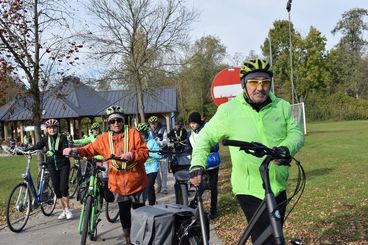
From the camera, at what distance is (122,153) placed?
6.37 meters

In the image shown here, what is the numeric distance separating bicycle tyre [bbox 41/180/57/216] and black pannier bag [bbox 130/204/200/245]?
572 centimetres

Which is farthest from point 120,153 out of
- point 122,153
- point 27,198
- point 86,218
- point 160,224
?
point 27,198

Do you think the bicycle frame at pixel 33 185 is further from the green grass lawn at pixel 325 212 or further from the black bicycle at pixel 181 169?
the green grass lawn at pixel 325 212

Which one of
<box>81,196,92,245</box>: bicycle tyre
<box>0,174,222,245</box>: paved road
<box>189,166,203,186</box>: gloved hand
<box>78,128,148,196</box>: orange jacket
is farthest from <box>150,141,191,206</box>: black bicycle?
<box>189,166,203,186</box>: gloved hand

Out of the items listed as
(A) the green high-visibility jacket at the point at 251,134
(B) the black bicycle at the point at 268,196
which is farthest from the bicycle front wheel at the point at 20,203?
(B) the black bicycle at the point at 268,196

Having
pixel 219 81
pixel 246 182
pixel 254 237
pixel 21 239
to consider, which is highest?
pixel 219 81

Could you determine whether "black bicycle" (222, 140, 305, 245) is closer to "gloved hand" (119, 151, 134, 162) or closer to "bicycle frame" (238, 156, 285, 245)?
"bicycle frame" (238, 156, 285, 245)

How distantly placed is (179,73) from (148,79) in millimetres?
2523

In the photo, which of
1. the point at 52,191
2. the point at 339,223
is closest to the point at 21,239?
the point at 52,191

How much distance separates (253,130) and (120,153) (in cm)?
291

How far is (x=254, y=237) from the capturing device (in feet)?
12.3

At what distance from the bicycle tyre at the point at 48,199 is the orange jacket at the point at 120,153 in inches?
150

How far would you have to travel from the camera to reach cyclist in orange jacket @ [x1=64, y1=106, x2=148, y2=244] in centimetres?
633

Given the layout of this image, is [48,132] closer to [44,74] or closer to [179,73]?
[44,74]
